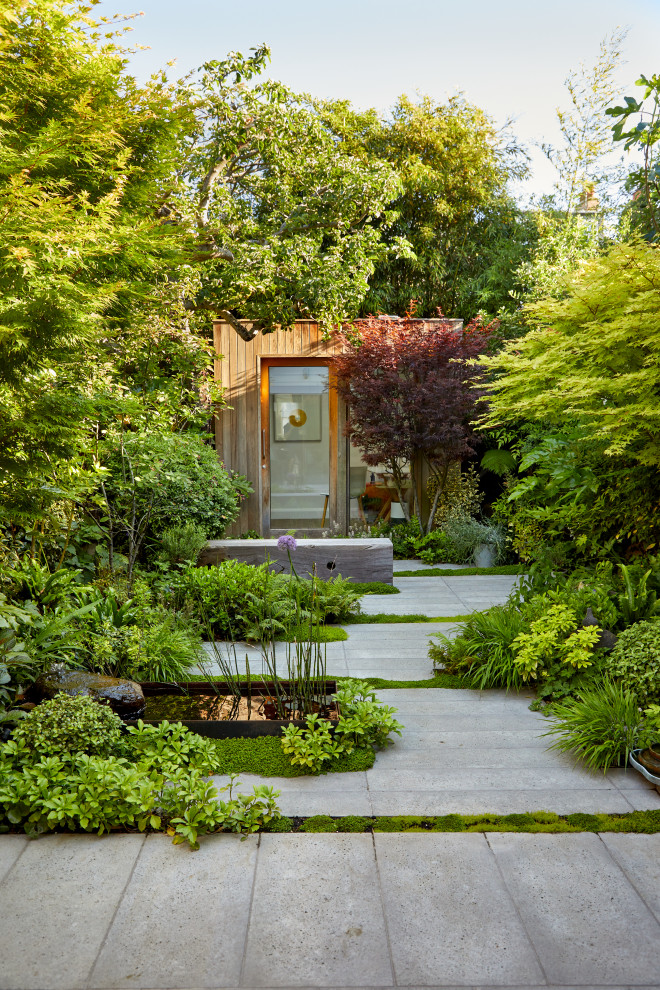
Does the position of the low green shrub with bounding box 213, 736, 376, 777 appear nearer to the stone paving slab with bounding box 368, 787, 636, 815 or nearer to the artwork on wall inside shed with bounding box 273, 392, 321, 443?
the stone paving slab with bounding box 368, 787, 636, 815

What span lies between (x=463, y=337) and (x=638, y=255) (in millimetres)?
4839

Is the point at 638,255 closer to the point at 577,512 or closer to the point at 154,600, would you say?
the point at 577,512

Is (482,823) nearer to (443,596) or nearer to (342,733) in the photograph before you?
(342,733)

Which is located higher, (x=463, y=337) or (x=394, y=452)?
(x=463, y=337)

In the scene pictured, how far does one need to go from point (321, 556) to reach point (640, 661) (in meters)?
3.45

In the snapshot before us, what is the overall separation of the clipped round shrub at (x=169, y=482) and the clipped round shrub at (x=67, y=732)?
2.45 m

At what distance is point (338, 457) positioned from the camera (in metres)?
9.49

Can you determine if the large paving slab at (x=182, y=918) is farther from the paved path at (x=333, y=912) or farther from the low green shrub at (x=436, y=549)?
the low green shrub at (x=436, y=549)

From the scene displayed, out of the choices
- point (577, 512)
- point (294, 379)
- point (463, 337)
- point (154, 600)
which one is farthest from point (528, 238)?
point (154, 600)

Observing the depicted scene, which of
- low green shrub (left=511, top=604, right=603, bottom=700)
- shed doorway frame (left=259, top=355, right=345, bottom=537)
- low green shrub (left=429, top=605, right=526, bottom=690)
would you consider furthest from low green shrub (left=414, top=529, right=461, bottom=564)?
low green shrub (left=511, top=604, right=603, bottom=700)

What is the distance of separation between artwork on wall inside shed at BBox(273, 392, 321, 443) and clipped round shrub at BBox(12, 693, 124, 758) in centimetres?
653

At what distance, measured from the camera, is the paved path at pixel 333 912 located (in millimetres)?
2023

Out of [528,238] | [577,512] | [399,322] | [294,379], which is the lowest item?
[577,512]

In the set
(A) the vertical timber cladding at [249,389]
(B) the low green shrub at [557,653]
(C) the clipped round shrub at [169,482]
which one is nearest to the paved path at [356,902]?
(B) the low green shrub at [557,653]
